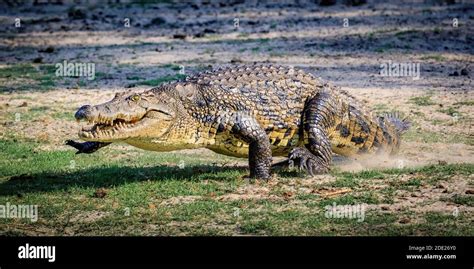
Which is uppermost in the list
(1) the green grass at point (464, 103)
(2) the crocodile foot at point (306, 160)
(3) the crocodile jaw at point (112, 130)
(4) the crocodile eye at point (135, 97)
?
(4) the crocodile eye at point (135, 97)

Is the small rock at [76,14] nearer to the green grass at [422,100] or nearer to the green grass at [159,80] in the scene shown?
the green grass at [159,80]

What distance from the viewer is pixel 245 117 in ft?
31.5

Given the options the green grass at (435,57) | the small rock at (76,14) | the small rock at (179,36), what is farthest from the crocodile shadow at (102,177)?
the small rock at (76,14)

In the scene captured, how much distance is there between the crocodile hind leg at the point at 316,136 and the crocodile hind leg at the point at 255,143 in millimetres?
332

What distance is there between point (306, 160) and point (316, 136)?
35 cm

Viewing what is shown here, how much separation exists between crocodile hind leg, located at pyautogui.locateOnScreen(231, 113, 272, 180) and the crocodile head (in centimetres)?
70

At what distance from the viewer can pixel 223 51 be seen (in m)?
18.1

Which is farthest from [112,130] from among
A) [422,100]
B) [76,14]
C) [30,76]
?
[76,14]

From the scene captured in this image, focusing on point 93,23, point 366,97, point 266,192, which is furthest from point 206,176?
point 93,23

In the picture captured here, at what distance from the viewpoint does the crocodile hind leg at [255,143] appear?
950cm

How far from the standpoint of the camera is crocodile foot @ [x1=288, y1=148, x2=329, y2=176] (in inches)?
380

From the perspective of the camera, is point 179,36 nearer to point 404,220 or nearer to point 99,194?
point 99,194

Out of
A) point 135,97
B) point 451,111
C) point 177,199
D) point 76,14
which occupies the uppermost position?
point 76,14

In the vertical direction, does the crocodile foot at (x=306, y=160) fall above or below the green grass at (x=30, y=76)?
below
